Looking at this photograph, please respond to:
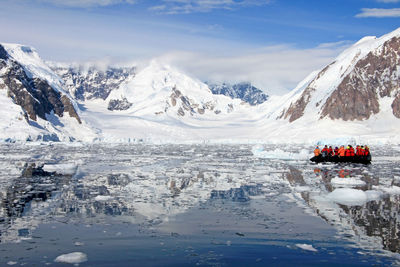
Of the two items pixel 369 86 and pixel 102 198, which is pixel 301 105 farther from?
pixel 102 198

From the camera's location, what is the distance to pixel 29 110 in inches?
6245

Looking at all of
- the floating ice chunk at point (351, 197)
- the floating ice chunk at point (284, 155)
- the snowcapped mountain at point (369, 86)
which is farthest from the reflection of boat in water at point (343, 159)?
the snowcapped mountain at point (369, 86)

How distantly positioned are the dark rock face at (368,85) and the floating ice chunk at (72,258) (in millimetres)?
163356

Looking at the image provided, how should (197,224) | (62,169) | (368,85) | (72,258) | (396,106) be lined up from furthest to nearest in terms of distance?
1. (368,85)
2. (396,106)
3. (62,169)
4. (197,224)
5. (72,258)

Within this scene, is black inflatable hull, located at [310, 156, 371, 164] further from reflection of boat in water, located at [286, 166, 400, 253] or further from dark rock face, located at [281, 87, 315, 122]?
dark rock face, located at [281, 87, 315, 122]

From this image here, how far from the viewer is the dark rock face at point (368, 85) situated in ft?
532

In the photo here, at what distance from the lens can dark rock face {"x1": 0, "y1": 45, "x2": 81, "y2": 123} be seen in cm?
16150

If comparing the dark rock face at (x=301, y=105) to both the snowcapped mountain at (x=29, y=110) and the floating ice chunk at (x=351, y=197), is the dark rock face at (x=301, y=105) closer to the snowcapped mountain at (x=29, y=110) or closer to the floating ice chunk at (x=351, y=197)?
the snowcapped mountain at (x=29, y=110)

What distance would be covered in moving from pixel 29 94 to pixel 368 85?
126108mm

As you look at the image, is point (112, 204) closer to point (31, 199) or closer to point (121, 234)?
point (31, 199)

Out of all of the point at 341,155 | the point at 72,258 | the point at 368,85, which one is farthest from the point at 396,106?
the point at 72,258

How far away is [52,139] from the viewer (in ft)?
436

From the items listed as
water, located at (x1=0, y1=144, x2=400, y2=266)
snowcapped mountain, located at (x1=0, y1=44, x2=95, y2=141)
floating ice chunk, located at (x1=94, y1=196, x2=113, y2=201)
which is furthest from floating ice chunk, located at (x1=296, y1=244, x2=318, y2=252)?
snowcapped mountain, located at (x1=0, y1=44, x2=95, y2=141)

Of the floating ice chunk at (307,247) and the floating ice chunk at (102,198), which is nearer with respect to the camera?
the floating ice chunk at (307,247)
